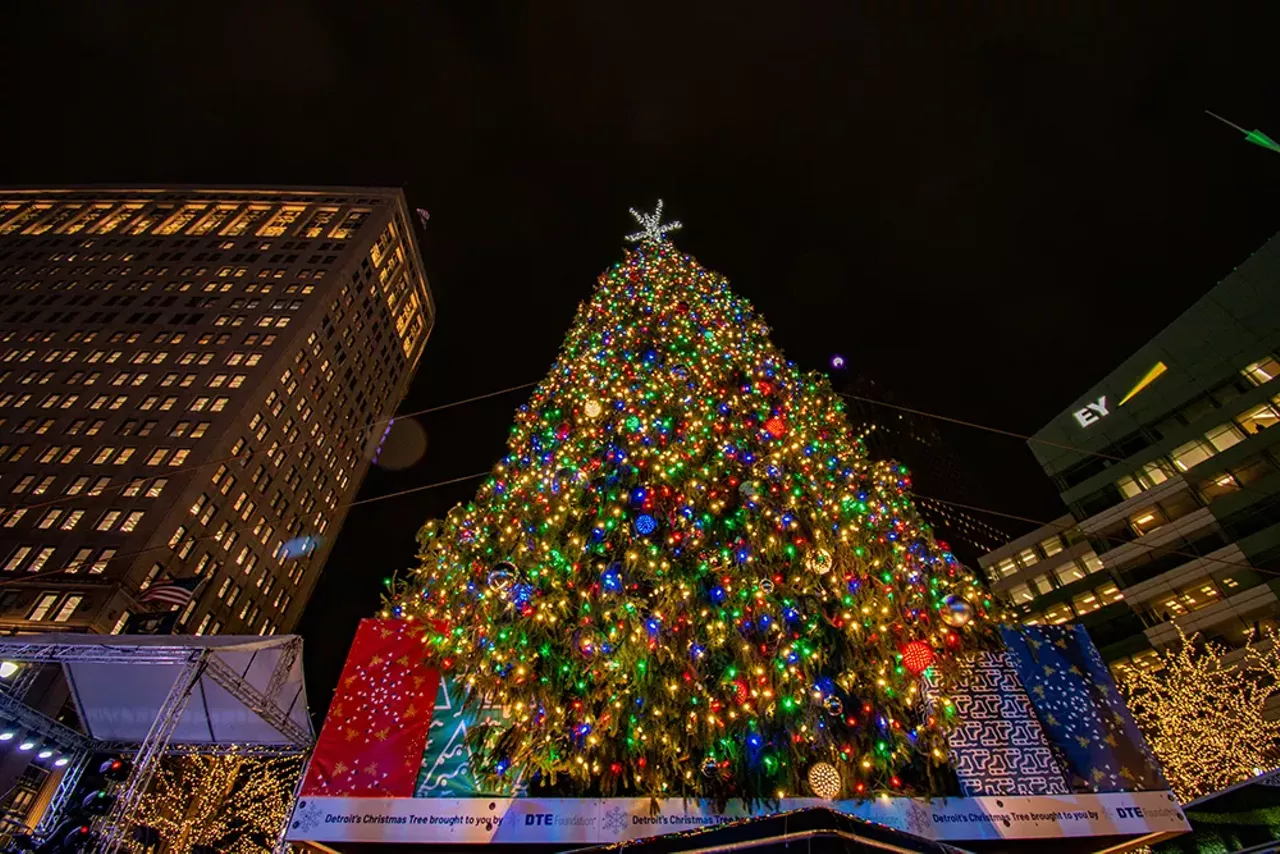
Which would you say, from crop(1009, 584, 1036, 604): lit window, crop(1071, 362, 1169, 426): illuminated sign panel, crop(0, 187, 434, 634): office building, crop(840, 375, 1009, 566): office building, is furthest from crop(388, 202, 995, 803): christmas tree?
crop(840, 375, 1009, 566): office building

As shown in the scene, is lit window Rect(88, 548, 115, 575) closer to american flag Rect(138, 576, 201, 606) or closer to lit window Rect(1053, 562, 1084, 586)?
american flag Rect(138, 576, 201, 606)

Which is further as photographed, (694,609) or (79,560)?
(79,560)

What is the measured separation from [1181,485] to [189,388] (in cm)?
6573

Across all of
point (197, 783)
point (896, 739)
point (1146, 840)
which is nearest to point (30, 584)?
point (197, 783)

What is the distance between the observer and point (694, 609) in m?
6.20

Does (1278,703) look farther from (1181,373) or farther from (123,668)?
(123,668)

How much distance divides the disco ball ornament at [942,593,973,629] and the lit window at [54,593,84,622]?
136 feet

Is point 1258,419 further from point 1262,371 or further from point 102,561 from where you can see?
point 102,561

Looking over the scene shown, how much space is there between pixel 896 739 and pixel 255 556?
1836 inches

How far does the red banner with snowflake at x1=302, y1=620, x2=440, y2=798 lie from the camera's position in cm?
594

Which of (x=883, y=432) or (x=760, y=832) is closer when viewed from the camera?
A: (x=760, y=832)

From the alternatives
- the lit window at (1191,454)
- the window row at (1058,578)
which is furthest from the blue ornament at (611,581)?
the lit window at (1191,454)

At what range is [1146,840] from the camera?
6133 mm

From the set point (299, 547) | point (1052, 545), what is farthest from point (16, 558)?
point (1052, 545)
